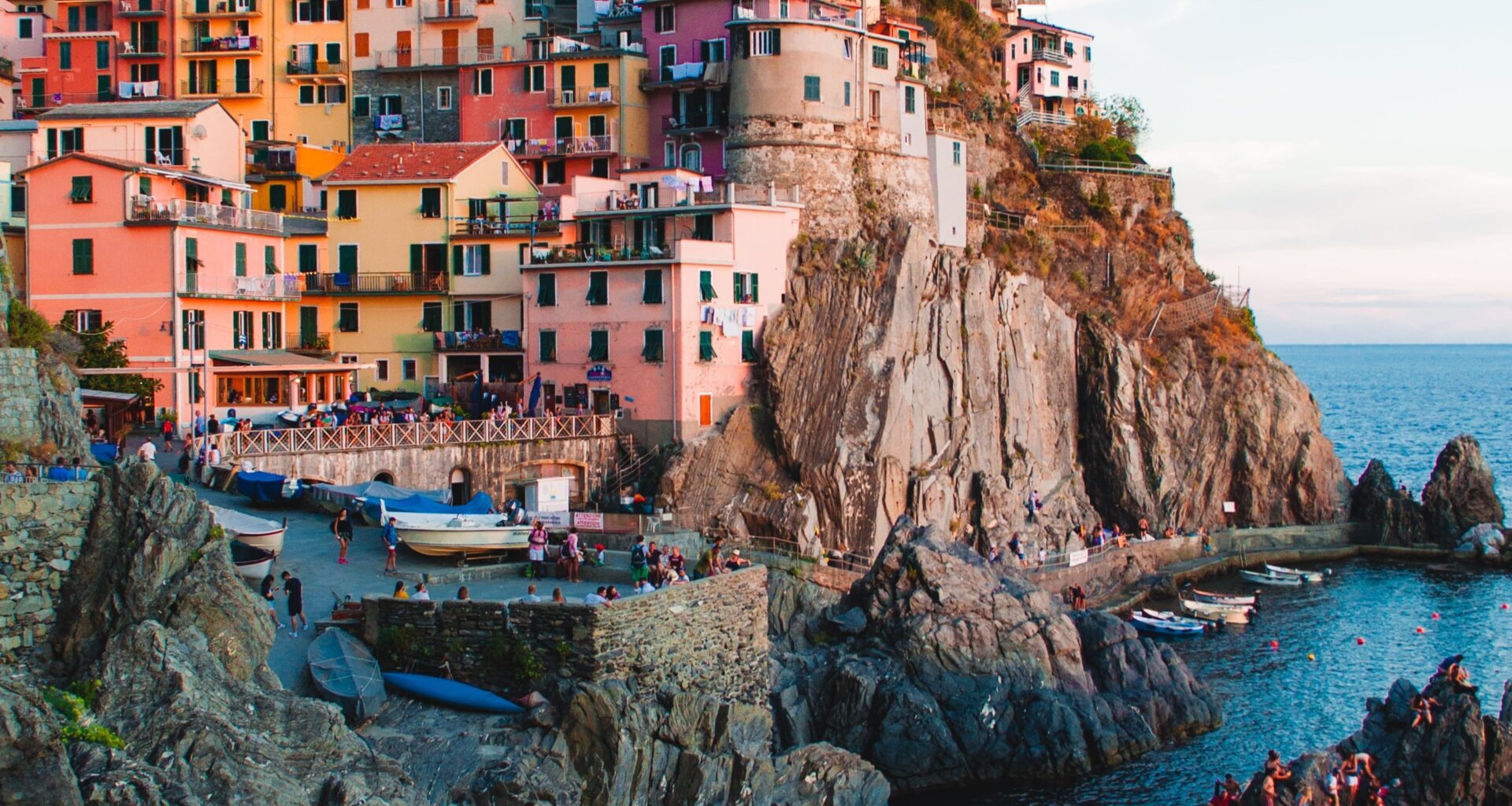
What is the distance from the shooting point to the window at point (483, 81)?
2904 inches

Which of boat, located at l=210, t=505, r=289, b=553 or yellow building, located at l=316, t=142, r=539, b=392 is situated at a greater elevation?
yellow building, located at l=316, t=142, r=539, b=392

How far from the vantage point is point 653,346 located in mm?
60281

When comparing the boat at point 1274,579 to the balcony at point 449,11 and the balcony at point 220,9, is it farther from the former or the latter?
the balcony at point 220,9

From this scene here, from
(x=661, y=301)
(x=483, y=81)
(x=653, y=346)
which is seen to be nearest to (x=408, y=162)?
(x=483, y=81)

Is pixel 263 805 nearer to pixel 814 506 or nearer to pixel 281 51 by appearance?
pixel 814 506

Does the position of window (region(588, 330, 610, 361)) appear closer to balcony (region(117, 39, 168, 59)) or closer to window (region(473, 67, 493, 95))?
window (region(473, 67, 493, 95))

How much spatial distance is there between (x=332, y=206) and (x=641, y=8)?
57.3 ft

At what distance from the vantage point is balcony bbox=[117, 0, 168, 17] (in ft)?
254

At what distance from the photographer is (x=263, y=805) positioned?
66.1 feet

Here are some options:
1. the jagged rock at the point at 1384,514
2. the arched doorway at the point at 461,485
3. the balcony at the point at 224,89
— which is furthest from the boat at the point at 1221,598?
the balcony at the point at 224,89

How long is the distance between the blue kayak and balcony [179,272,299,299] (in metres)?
32.3

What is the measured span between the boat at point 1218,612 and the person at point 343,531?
3496 centimetres

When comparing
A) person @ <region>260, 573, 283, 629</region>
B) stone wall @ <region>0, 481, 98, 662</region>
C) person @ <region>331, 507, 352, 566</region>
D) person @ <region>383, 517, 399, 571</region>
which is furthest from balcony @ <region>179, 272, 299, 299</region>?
stone wall @ <region>0, 481, 98, 662</region>

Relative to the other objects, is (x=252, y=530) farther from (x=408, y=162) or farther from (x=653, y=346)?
(x=408, y=162)
